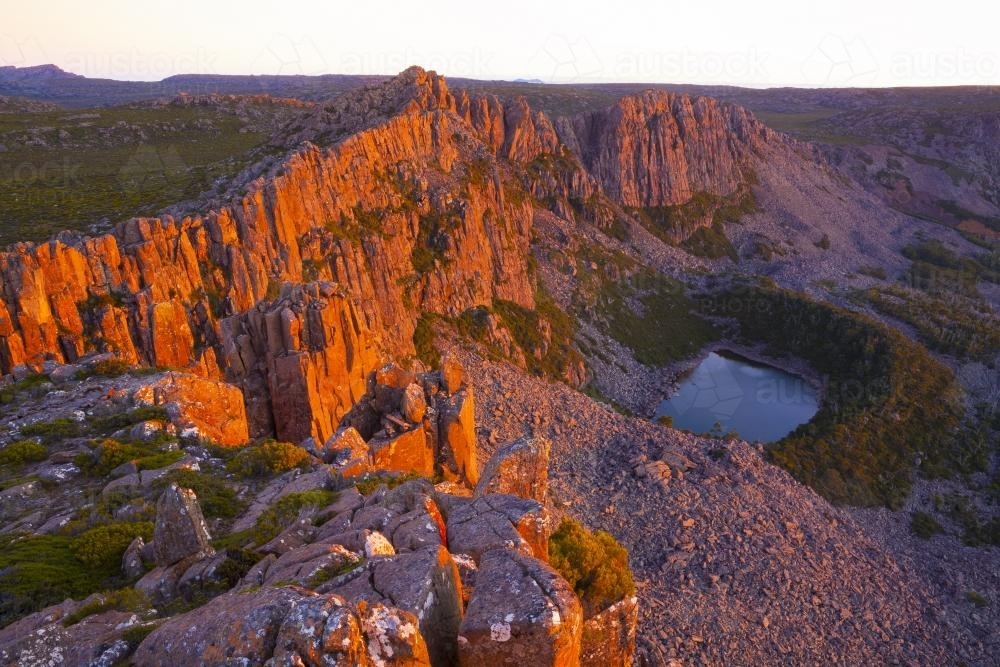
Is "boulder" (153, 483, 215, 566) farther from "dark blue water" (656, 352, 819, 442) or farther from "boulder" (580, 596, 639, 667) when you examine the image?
"dark blue water" (656, 352, 819, 442)

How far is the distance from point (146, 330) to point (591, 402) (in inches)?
1477

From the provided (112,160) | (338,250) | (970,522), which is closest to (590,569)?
(338,250)

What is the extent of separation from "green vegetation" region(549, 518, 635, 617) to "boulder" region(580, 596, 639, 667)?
15 cm

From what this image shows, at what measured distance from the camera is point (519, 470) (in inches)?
646

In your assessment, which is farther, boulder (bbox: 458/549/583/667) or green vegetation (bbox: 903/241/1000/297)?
green vegetation (bbox: 903/241/1000/297)

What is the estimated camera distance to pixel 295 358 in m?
26.6

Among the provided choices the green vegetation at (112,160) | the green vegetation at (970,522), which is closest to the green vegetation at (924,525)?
the green vegetation at (970,522)

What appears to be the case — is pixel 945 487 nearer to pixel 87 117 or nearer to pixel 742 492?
pixel 742 492

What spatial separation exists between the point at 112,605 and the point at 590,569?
8.92 m

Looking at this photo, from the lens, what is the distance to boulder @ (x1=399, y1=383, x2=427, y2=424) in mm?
23984

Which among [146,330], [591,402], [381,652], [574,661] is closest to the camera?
[381,652]

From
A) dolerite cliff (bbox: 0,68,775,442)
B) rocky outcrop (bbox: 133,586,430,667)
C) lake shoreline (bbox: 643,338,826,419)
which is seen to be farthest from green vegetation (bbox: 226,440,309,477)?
lake shoreline (bbox: 643,338,826,419)

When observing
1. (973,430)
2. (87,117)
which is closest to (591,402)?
(973,430)

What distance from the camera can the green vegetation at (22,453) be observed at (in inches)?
716
